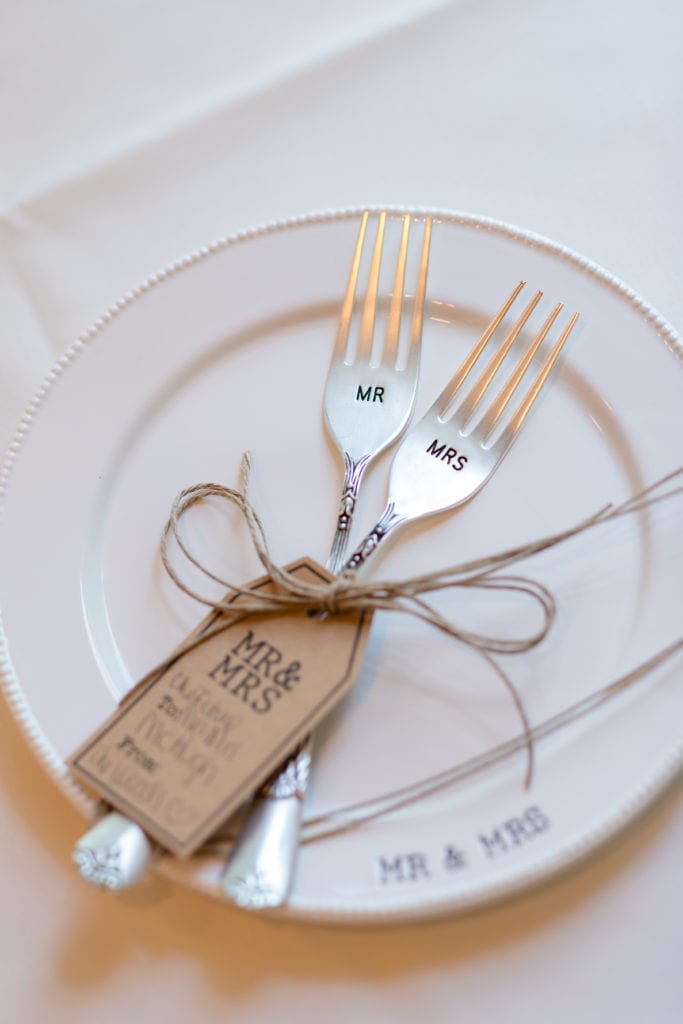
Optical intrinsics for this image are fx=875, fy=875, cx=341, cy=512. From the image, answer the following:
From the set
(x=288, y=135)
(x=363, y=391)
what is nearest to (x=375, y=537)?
(x=363, y=391)

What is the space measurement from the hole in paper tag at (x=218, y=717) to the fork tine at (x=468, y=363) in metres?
0.18

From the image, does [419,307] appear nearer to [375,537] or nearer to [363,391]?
[363,391]

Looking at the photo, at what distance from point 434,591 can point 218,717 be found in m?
0.17

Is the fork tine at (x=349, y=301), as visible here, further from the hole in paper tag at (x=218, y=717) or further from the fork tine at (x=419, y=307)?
the hole in paper tag at (x=218, y=717)

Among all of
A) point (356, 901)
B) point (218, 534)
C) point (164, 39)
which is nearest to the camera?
point (356, 901)

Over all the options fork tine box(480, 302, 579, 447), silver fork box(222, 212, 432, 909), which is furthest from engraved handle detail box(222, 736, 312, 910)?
fork tine box(480, 302, 579, 447)

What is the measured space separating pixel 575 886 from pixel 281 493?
0.34 m

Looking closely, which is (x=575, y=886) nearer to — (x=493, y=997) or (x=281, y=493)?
(x=493, y=997)

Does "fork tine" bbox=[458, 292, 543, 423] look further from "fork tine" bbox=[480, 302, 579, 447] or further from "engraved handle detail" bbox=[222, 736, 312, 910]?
"engraved handle detail" bbox=[222, 736, 312, 910]

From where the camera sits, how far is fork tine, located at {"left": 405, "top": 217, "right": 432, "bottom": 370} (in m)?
0.71

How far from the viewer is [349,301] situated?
2.40 feet

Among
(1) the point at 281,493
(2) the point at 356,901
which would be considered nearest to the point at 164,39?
(1) the point at 281,493

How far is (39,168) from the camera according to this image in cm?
90

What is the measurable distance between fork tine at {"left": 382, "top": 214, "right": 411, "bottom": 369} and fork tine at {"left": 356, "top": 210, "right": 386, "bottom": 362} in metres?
0.01
